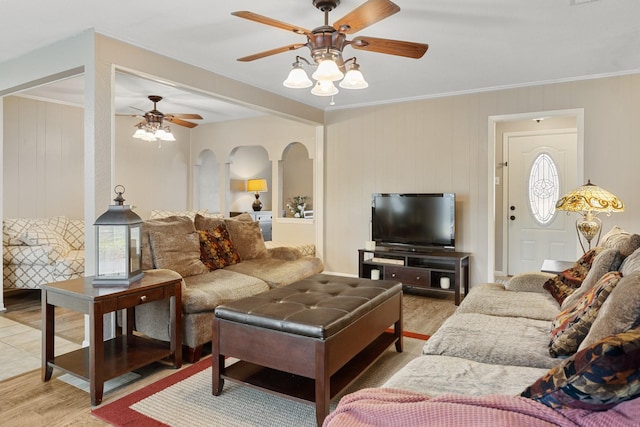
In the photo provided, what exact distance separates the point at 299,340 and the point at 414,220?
3.14 meters

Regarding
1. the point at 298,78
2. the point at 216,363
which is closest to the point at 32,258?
the point at 216,363

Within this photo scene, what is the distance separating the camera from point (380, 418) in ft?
3.35

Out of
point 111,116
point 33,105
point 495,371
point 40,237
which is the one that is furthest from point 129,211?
point 33,105

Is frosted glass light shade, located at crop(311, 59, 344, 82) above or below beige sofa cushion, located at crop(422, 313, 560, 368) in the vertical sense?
above

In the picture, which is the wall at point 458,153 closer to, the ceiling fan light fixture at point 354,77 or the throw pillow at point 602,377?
the ceiling fan light fixture at point 354,77

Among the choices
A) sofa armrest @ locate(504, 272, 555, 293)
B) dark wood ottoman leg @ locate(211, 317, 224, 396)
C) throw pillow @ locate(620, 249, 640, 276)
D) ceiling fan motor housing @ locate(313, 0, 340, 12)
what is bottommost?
dark wood ottoman leg @ locate(211, 317, 224, 396)

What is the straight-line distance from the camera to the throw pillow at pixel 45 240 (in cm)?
444

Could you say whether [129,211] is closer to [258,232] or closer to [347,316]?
[347,316]

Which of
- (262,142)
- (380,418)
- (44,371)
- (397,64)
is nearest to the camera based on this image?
(380,418)

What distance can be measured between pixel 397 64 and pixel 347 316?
2.59m

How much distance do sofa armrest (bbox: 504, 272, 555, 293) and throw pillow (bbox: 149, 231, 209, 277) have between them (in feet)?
8.38

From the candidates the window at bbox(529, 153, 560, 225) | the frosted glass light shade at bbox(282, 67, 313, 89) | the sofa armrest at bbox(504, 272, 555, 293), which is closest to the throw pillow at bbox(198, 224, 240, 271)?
the frosted glass light shade at bbox(282, 67, 313, 89)

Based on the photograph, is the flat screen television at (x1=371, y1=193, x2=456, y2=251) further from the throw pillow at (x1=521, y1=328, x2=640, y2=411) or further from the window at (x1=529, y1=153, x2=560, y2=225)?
the throw pillow at (x1=521, y1=328, x2=640, y2=411)

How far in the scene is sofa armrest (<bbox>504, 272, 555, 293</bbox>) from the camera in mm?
2980
